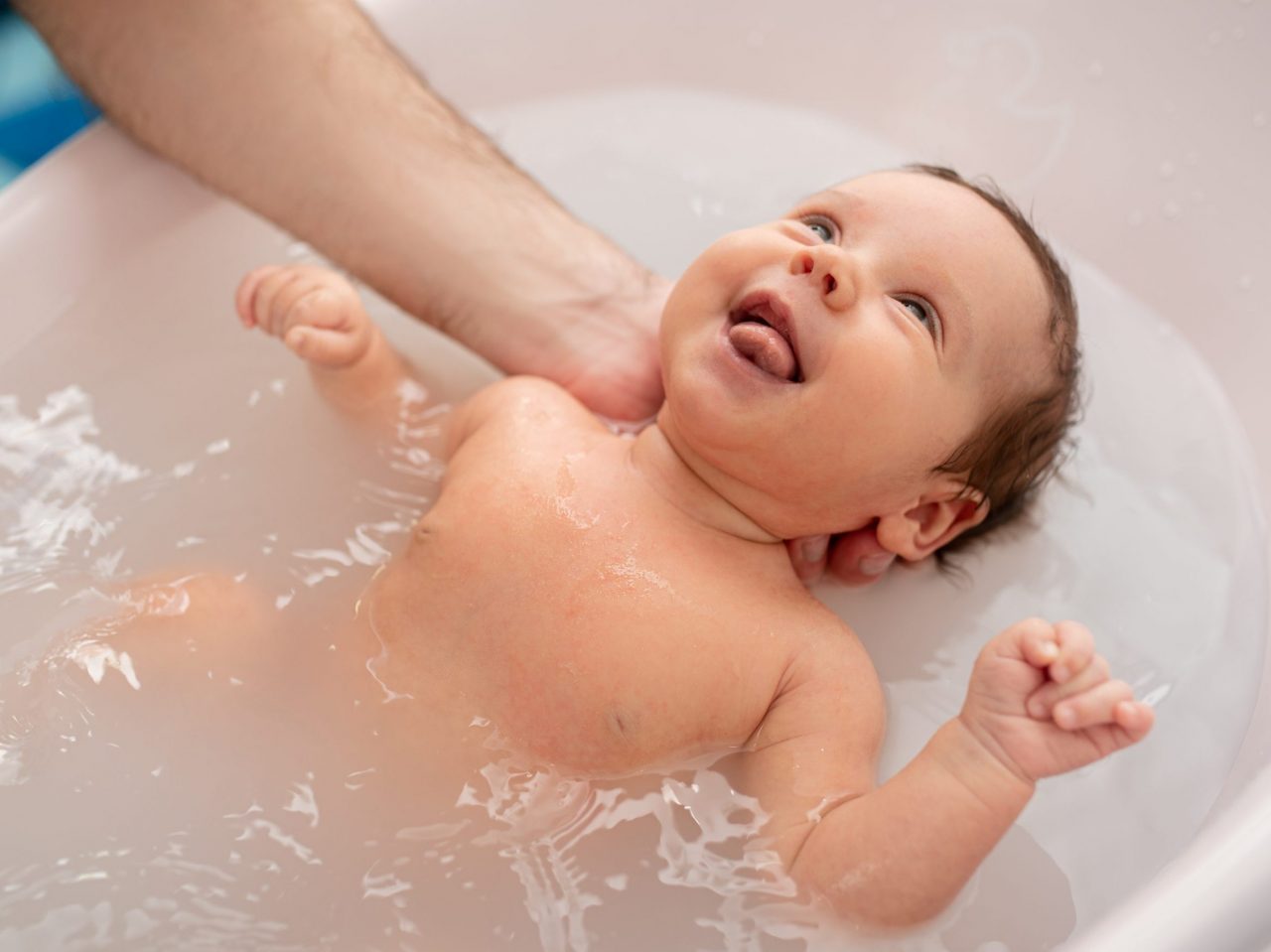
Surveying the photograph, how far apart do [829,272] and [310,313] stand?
51 cm

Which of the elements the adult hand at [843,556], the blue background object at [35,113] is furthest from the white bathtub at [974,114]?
the blue background object at [35,113]

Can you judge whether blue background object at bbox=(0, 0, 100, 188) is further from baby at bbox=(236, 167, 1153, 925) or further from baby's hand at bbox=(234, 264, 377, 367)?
baby at bbox=(236, 167, 1153, 925)

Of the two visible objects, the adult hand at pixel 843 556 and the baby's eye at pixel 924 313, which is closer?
the baby's eye at pixel 924 313

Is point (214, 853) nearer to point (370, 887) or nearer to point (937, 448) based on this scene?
point (370, 887)

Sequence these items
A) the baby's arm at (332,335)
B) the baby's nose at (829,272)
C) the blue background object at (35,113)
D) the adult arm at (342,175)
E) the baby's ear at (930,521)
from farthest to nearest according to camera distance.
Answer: the blue background object at (35,113) < the adult arm at (342,175) < the baby's arm at (332,335) < the baby's ear at (930,521) < the baby's nose at (829,272)

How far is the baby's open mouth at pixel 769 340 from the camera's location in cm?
100

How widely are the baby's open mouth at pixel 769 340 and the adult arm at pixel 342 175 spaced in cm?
29

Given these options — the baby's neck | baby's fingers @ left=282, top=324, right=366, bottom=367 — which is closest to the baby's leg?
baby's fingers @ left=282, top=324, right=366, bottom=367

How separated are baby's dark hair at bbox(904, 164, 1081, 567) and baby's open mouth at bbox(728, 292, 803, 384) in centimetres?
16

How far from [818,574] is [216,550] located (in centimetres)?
58

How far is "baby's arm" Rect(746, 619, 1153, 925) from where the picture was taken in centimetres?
88

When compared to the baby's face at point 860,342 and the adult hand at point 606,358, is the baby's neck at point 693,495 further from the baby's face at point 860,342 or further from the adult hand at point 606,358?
the adult hand at point 606,358

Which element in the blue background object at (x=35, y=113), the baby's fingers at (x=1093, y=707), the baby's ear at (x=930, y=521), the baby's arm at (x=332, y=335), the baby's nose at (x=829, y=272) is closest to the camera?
the baby's fingers at (x=1093, y=707)

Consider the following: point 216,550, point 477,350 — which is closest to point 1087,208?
point 477,350
